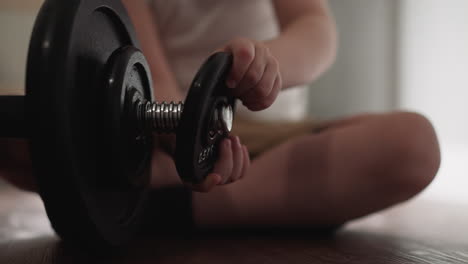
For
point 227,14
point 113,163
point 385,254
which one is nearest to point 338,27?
point 227,14

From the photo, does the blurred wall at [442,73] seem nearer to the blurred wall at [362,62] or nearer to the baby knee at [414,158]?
the blurred wall at [362,62]

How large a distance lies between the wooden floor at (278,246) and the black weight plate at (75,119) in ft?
0.31

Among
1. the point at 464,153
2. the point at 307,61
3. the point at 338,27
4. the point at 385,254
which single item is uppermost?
the point at 338,27

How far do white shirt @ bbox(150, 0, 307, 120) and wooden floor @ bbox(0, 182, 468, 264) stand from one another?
0.32 m

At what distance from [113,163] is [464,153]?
4.69 ft

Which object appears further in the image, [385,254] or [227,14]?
[227,14]

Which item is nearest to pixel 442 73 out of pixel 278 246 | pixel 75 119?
pixel 278 246

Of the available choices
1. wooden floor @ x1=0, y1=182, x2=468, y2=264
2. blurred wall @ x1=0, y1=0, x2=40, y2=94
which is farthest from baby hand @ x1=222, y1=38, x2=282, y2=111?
blurred wall @ x1=0, y1=0, x2=40, y2=94

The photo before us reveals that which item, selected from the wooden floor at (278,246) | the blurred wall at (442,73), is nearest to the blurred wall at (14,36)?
the wooden floor at (278,246)

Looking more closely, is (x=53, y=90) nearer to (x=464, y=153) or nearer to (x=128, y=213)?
(x=128, y=213)

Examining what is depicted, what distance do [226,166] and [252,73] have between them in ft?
0.30

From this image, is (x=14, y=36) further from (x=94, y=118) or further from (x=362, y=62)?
(x=94, y=118)

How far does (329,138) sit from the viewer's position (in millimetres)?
628

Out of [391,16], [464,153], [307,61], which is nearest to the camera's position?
[307,61]
